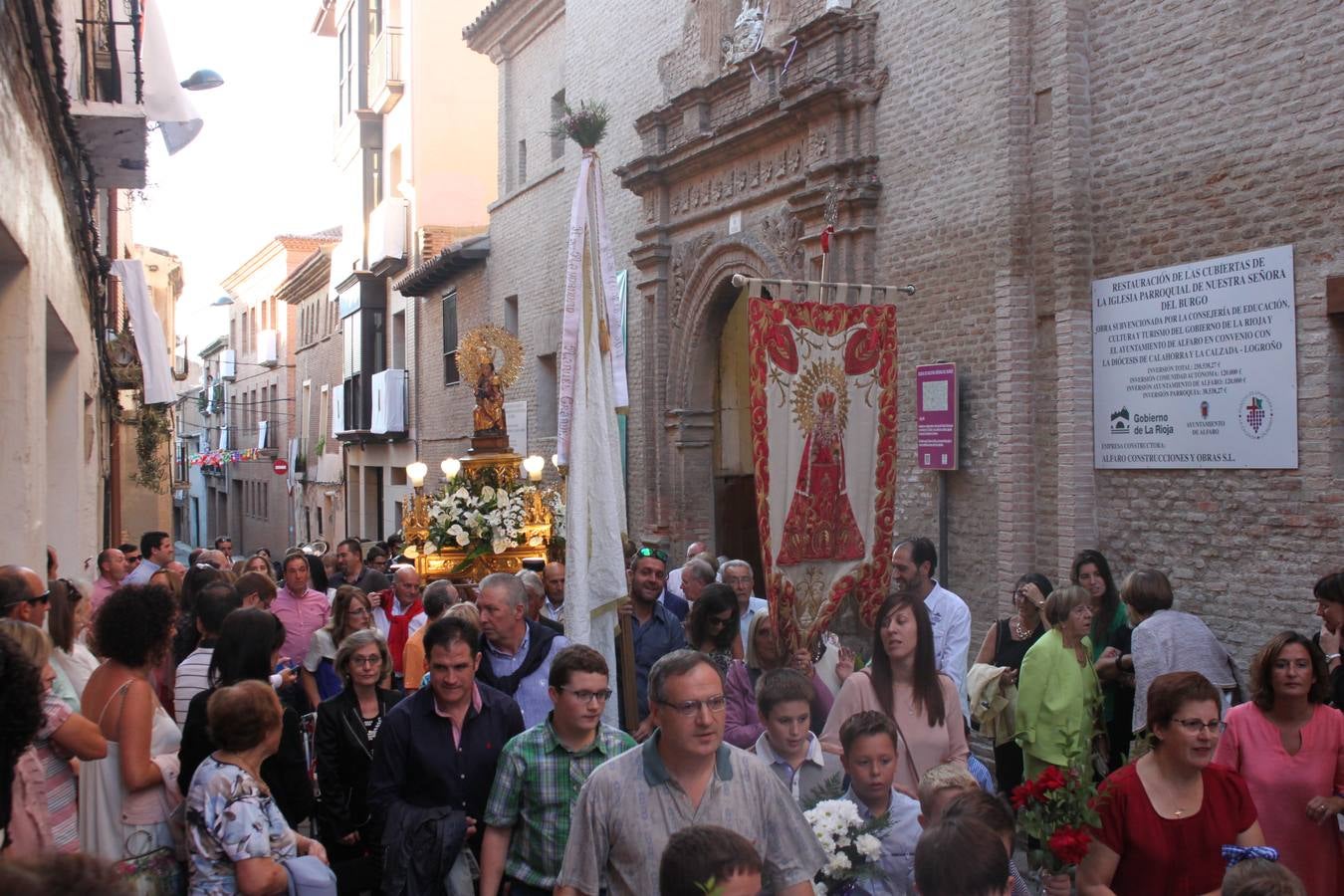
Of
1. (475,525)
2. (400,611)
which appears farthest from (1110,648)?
(475,525)

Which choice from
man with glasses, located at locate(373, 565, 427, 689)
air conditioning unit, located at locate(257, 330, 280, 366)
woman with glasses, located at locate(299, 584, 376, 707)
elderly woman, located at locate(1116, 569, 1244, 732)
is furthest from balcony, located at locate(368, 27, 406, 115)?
elderly woman, located at locate(1116, 569, 1244, 732)

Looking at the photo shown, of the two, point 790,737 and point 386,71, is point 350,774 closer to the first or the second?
point 790,737

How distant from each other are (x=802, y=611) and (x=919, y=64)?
623 cm

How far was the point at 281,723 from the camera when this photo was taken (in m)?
4.17

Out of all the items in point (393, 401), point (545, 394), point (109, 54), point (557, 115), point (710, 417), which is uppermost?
point (557, 115)

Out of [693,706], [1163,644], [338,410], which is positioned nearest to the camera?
[693,706]

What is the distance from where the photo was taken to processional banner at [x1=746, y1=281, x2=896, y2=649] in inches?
290

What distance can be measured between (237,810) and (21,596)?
1939 millimetres

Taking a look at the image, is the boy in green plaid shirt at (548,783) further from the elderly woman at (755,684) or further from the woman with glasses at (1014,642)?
the woman with glasses at (1014,642)

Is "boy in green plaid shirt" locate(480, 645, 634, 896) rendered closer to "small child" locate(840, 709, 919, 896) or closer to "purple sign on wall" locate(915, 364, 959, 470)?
"small child" locate(840, 709, 919, 896)

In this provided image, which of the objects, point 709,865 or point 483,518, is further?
point 483,518

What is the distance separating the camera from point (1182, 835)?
12.8ft

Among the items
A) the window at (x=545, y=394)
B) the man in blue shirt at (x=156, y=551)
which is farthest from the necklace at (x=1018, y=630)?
the window at (x=545, y=394)

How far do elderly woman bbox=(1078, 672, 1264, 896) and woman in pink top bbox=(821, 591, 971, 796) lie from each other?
0.92m
